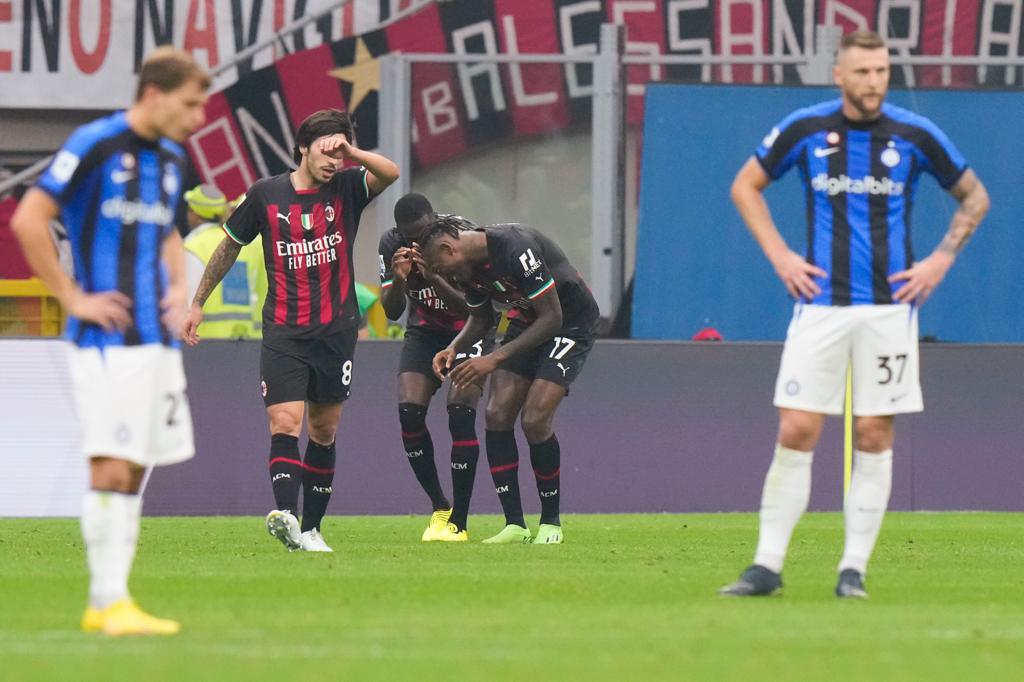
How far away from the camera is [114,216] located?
6594 mm

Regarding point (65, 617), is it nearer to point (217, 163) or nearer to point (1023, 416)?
point (1023, 416)

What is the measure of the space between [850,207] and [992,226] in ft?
26.3

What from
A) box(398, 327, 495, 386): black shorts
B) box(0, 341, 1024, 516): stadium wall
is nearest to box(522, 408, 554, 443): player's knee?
box(398, 327, 495, 386): black shorts

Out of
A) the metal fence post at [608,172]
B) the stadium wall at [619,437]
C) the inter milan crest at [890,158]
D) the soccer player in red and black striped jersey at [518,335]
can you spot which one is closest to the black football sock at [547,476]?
the soccer player in red and black striped jersey at [518,335]

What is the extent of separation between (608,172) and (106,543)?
9066 mm

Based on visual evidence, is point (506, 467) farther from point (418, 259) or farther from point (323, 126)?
point (323, 126)

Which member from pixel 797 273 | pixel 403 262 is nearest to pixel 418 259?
pixel 403 262

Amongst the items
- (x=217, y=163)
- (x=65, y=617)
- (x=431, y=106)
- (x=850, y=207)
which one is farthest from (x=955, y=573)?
(x=217, y=163)

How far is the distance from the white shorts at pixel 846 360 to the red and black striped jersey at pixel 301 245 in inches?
139

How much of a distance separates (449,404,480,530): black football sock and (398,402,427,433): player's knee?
0.80 feet

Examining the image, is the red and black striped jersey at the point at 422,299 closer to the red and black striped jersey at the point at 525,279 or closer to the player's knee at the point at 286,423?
the red and black striped jersey at the point at 525,279

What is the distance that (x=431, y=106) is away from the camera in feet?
50.6

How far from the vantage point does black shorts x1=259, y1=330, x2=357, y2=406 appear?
10331 millimetres

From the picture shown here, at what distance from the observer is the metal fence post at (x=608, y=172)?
1505 centimetres
